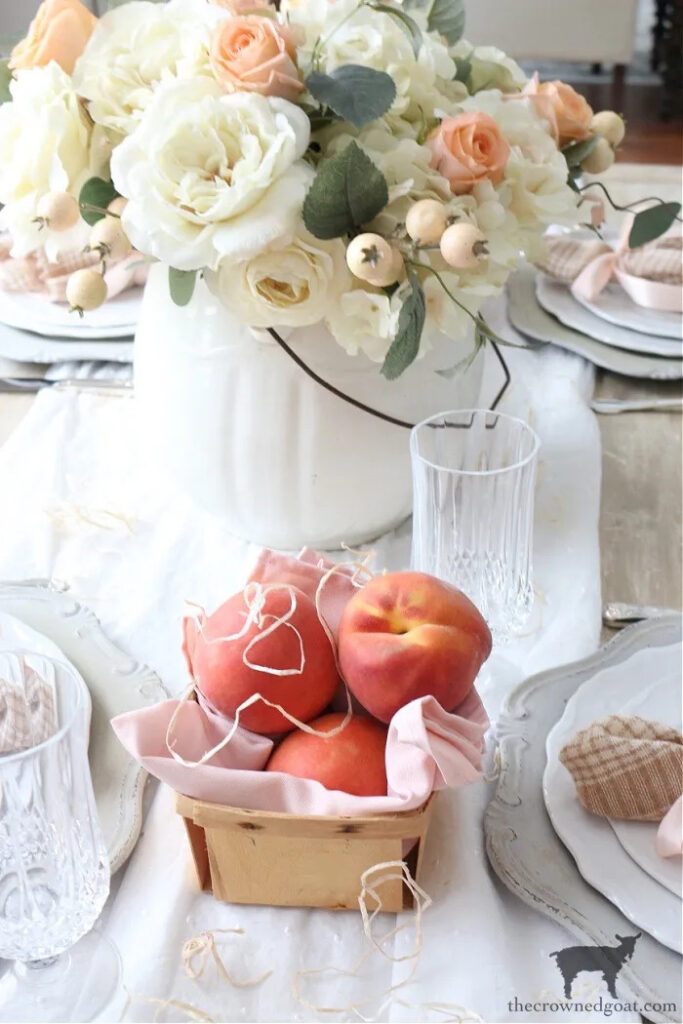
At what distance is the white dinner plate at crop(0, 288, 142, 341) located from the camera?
48.7 inches

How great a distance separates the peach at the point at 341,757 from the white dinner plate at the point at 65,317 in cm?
73

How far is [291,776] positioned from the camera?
0.58m

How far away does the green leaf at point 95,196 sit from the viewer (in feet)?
2.58

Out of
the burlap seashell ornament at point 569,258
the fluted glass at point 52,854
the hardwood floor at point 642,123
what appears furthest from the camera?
the hardwood floor at point 642,123

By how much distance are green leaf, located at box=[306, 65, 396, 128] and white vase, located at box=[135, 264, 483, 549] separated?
16 cm

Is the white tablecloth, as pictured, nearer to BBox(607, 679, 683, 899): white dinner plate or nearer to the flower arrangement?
BBox(607, 679, 683, 899): white dinner plate

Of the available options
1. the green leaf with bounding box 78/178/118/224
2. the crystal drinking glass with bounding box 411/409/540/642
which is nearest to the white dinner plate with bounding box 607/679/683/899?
the crystal drinking glass with bounding box 411/409/540/642

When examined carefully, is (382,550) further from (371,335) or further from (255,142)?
(255,142)

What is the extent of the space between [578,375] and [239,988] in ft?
2.66

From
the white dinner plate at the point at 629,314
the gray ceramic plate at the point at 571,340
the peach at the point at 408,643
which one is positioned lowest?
the gray ceramic plate at the point at 571,340

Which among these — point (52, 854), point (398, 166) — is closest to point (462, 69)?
point (398, 166)

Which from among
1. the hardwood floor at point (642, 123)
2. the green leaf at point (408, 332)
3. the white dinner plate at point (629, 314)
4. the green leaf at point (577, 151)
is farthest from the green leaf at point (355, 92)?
the hardwood floor at point (642, 123)

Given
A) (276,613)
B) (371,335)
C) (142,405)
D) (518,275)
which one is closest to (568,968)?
(276,613)

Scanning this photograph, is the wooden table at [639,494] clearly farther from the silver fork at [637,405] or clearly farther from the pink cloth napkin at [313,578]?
the pink cloth napkin at [313,578]
